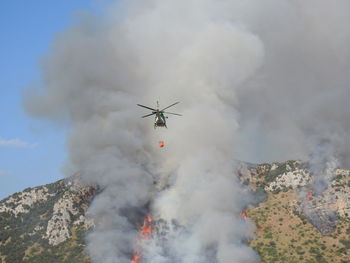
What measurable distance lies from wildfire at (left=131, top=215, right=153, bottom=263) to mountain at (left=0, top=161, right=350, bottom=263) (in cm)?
1565

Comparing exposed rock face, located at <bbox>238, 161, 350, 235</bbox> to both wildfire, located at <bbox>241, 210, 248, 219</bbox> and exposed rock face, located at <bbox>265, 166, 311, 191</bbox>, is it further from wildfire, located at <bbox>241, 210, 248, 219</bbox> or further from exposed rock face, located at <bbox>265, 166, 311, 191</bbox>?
wildfire, located at <bbox>241, 210, 248, 219</bbox>

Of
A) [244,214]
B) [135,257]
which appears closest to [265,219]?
[244,214]

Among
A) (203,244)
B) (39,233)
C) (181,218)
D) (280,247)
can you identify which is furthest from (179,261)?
(39,233)

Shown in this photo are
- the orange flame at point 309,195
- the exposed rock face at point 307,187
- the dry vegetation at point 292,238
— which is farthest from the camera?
the orange flame at point 309,195

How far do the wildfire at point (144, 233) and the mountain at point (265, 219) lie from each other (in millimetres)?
15653

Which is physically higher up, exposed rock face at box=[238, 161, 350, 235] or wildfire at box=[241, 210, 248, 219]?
exposed rock face at box=[238, 161, 350, 235]

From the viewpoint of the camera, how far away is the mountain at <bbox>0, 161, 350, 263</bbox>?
14762 centimetres

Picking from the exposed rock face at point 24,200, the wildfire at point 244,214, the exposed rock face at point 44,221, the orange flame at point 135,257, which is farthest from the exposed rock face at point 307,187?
the exposed rock face at point 24,200

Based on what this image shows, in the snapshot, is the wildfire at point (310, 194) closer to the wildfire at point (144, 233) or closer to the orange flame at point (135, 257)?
the wildfire at point (144, 233)

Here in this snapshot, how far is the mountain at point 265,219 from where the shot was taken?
484 ft

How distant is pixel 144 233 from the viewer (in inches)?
5940

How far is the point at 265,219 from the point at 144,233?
40.7 metres

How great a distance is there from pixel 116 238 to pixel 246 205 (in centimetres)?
5479

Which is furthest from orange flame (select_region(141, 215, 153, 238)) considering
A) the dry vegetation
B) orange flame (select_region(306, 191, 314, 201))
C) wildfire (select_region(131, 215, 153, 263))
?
orange flame (select_region(306, 191, 314, 201))
